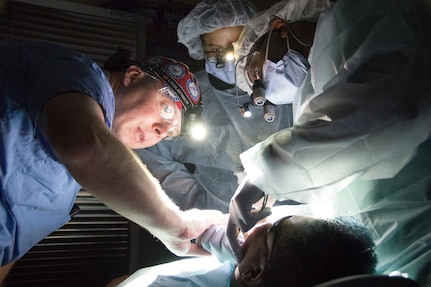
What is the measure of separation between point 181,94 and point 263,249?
1.02 meters

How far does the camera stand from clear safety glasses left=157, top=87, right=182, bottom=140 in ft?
7.02

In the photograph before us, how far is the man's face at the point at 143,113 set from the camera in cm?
206

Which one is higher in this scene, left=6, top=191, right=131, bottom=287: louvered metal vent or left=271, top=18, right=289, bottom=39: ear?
left=271, top=18, right=289, bottom=39: ear

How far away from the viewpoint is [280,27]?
211 centimetres

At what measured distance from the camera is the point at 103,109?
131cm

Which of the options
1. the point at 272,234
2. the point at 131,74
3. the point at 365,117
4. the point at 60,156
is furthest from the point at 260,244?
the point at 131,74

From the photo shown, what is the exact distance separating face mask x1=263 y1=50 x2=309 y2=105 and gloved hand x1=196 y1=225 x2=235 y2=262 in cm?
81

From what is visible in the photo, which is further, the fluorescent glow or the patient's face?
the fluorescent glow

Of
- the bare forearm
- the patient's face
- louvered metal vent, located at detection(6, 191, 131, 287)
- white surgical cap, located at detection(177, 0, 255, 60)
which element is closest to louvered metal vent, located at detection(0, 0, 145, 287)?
louvered metal vent, located at detection(6, 191, 131, 287)

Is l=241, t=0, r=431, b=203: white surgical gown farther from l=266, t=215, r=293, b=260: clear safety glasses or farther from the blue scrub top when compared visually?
the blue scrub top

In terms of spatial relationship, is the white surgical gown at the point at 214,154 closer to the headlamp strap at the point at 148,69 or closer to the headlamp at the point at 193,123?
the headlamp at the point at 193,123

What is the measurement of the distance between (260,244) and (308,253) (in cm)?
25

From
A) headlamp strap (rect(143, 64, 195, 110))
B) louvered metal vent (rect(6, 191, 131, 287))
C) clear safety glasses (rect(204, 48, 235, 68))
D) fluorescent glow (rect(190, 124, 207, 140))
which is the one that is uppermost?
clear safety glasses (rect(204, 48, 235, 68))

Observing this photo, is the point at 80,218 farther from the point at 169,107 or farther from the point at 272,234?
the point at 272,234
